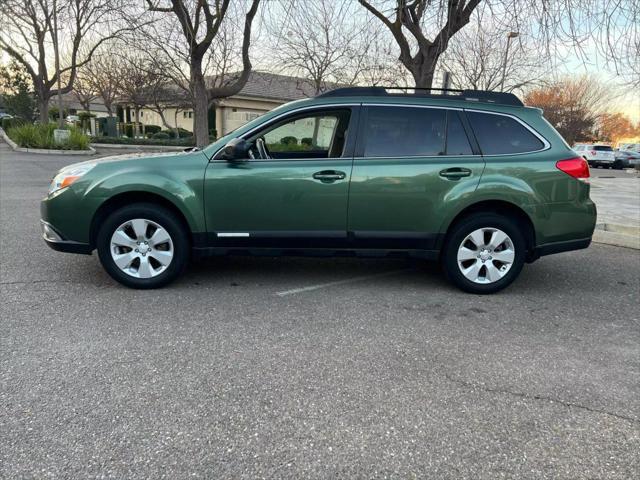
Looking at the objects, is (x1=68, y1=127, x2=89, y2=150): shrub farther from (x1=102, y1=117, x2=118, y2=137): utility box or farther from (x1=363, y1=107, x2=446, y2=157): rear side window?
(x1=363, y1=107, x2=446, y2=157): rear side window

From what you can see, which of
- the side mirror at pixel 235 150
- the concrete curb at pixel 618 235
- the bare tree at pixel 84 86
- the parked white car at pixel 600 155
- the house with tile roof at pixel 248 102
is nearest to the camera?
the side mirror at pixel 235 150

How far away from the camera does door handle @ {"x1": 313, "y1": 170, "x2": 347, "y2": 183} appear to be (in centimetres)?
446

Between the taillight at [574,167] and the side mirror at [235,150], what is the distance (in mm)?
2897

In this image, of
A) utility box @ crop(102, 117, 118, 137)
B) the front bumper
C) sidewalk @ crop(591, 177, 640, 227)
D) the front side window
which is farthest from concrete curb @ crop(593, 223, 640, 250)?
utility box @ crop(102, 117, 118, 137)

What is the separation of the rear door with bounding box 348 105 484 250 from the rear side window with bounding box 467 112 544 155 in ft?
0.39

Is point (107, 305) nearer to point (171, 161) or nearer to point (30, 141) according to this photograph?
point (171, 161)

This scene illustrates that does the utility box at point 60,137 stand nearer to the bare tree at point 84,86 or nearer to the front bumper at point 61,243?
the bare tree at point 84,86

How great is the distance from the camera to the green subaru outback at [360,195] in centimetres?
445

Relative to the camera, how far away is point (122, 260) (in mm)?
4500

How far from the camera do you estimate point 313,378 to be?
120 inches

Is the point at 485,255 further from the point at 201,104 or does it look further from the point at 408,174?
the point at 201,104

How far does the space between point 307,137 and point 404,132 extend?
1256mm

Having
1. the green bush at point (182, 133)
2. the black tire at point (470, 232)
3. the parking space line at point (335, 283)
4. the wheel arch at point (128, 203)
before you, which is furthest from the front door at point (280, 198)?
the green bush at point (182, 133)

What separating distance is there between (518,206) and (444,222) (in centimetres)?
71
